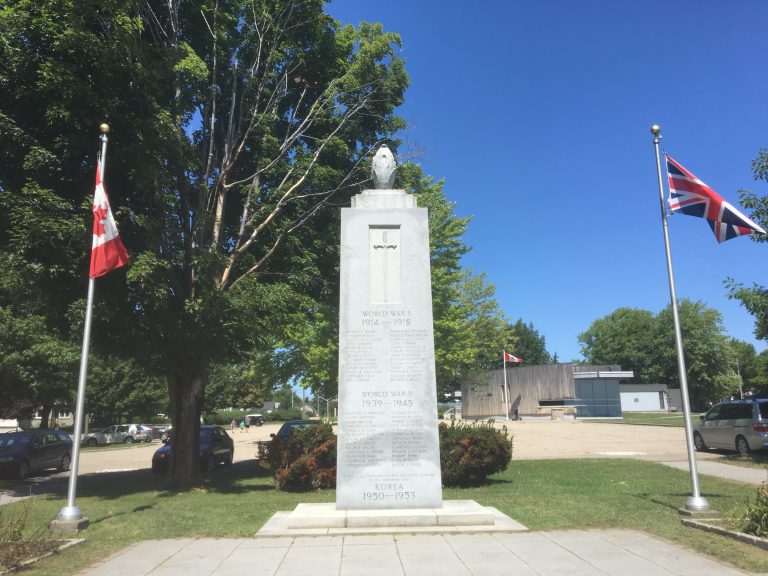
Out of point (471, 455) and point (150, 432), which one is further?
point (150, 432)

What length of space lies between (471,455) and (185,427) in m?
7.67

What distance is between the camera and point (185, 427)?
15.2 meters

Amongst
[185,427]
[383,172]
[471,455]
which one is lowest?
[471,455]

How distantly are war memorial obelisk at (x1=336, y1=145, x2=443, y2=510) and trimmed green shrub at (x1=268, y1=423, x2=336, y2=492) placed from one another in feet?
14.9

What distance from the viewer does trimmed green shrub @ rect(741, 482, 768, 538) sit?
7.43 metres

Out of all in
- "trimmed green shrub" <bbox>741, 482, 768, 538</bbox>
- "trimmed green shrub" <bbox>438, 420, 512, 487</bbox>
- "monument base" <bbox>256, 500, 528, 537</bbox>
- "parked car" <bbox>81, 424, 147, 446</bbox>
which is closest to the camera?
"trimmed green shrub" <bbox>741, 482, 768, 538</bbox>

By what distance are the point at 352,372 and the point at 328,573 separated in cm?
358

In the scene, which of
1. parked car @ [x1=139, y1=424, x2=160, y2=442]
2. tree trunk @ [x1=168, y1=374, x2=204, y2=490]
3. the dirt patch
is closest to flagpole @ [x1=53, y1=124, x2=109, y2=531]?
the dirt patch

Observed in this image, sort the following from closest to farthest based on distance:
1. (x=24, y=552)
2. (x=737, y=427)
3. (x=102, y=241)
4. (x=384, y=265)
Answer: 1. (x=24, y=552)
2. (x=384, y=265)
3. (x=102, y=241)
4. (x=737, y=427)

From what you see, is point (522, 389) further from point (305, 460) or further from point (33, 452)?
point (305, 460)

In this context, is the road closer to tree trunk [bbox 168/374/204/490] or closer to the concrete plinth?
tree trunk [bbox 168/374/204/490]

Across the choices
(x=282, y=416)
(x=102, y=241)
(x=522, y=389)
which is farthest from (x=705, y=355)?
(x=102, y=241)

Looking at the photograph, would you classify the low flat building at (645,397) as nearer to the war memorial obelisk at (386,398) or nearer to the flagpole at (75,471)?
the war memorial obelisk at (386,398)

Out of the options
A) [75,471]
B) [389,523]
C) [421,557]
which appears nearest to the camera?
[421,557]
